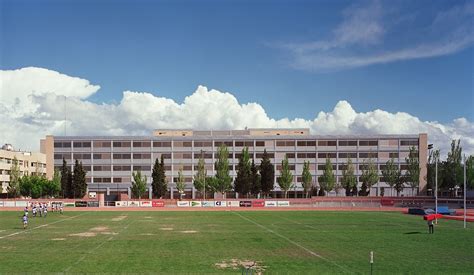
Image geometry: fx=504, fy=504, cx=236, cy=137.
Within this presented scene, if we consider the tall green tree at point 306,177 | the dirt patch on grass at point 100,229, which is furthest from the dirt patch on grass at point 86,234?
the tall green tree at point 306,177

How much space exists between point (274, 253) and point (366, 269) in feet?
25.7

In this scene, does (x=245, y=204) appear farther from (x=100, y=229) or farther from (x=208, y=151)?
(x=100, y=229)

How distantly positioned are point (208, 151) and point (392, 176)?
5345 centimetres

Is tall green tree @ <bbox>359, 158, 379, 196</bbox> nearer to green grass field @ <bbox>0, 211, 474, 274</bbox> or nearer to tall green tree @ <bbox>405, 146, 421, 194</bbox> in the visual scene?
tall green tree @ <bbox>405, 146, 421, 194</bbox>

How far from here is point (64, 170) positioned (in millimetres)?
126000

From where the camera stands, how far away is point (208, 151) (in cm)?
15200

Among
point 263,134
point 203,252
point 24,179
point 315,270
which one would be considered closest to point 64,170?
point 24,179

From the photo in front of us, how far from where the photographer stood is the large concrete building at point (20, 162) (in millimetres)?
139500

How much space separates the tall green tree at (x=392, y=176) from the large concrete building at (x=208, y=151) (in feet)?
35.0

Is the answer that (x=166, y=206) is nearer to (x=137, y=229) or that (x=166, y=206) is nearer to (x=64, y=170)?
(x=64, y=170)

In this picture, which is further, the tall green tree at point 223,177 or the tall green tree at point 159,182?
the tall green tree at point 223,177

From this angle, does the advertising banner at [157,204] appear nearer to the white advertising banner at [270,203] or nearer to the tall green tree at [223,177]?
the white advertising banner at [270,203]

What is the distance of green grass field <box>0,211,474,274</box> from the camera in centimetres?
2873

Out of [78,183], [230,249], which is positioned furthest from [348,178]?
[230,249]
